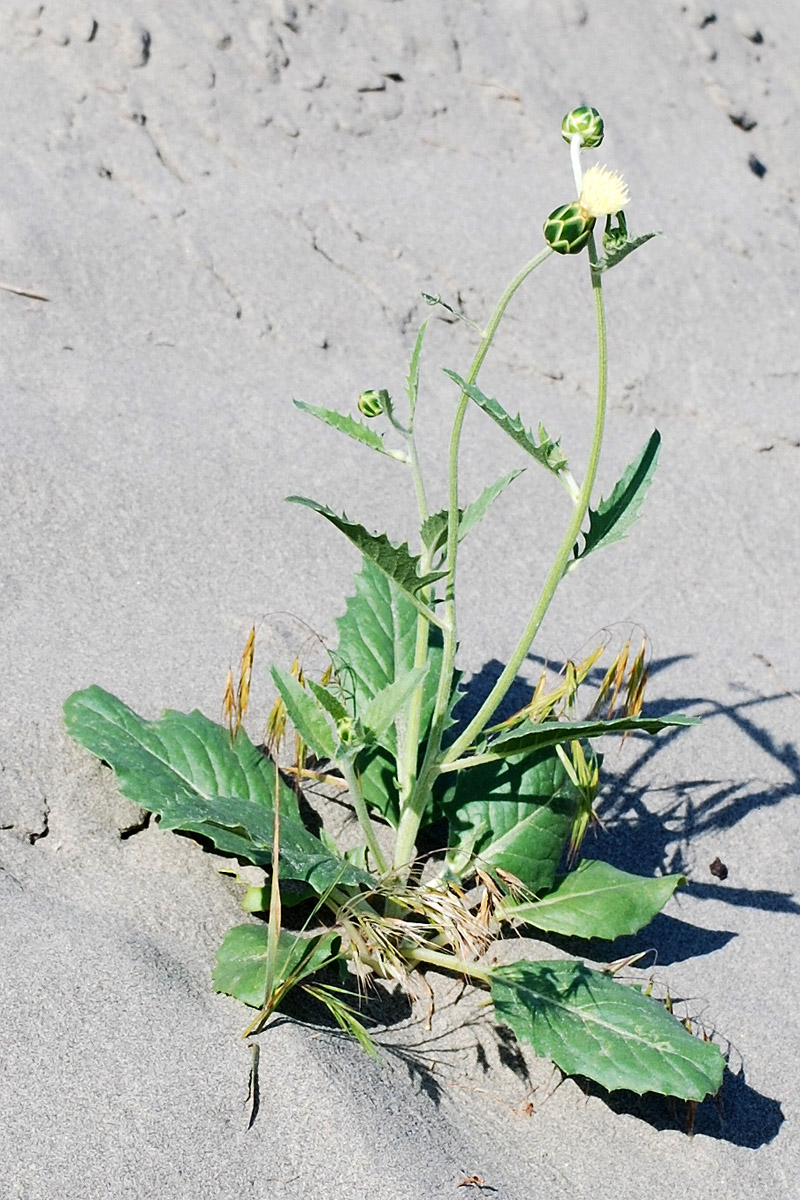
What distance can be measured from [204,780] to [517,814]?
1.76 ft

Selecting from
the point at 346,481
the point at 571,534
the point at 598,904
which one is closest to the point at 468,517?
the point at 571,534

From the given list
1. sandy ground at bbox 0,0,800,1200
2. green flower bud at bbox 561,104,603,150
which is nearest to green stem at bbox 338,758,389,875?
sandy ground at bbox 0,0,800,1200

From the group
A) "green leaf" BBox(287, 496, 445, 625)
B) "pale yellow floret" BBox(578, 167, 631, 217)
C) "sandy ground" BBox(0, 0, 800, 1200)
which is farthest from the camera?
"sandy ground" BBox(0, 0, 800, 1200)

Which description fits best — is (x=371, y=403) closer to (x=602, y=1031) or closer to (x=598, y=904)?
(x=598, y=904)

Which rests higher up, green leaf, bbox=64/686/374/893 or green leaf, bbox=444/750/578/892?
green leaf, bbox=444/750/578/892

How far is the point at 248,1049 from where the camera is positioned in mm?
1851

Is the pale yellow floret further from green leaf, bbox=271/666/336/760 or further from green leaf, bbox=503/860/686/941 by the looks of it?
green leaf, bbox=503/860/686/941

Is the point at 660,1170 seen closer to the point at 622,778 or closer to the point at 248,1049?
the point at 248,1049

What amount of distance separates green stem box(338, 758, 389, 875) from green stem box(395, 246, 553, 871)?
0.04 metres

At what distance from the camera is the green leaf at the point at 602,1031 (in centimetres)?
181

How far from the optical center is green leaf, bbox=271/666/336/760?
1896mm

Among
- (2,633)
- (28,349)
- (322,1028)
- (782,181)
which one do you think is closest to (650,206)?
(782,181)

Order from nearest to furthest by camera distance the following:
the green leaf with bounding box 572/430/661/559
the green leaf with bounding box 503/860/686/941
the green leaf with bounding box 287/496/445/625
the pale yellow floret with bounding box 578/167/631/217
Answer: the pale yellow floret with bounding box 578/167/631/217, the green leaf with bounding box 287/496/445/625, the green leaf with bounding box 572/430/661/559, the green leaf with bounding box 503/860/686/941

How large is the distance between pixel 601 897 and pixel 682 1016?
29 cm
